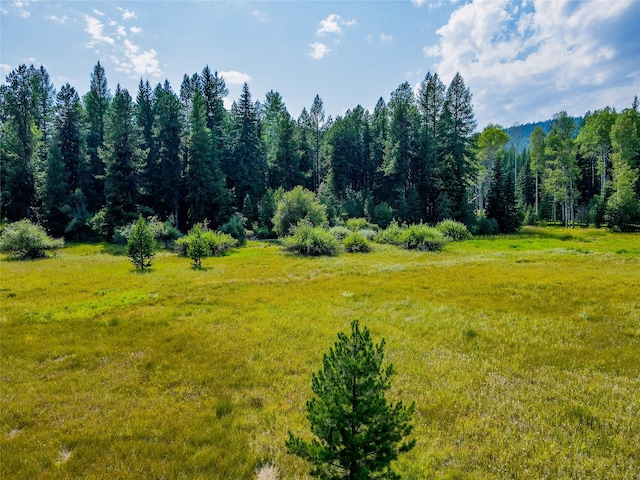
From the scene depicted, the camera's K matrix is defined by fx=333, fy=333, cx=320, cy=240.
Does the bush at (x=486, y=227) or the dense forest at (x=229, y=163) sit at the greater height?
the dense forest at (x=229, y=163)

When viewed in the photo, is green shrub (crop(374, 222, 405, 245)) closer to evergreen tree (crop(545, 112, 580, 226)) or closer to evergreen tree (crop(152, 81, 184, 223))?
evergreen tree (crop(152, 81, 184, 223))

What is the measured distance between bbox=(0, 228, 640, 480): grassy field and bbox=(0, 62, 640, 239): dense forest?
36578mm

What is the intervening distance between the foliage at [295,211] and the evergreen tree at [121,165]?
2172 centimetres

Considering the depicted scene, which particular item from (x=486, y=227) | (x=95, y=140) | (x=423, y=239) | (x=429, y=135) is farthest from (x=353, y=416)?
(x=95, y=140)

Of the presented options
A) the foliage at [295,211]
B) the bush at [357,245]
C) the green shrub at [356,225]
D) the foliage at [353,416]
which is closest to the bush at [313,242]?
the bush at [357,245]

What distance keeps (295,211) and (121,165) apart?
28.1m

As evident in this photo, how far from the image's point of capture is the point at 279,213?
46750 mm

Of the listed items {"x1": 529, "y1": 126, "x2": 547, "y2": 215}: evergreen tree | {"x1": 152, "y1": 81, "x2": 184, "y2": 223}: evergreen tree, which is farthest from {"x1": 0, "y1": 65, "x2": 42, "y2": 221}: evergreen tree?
{"x1": 529, "y1": 126, "x2": 547, "y2": 215}: evergreen tree

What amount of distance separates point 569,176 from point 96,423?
7510cm

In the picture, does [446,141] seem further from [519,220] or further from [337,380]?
[337,380]

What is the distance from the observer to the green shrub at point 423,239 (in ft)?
116

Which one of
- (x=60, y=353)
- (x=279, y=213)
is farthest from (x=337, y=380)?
(x=279, y=213)

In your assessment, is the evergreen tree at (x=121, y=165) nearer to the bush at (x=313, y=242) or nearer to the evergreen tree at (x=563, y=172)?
the bush at (x=313, y=242)

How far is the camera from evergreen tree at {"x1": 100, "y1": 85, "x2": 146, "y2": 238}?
48.6 metres
